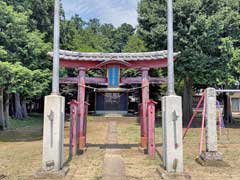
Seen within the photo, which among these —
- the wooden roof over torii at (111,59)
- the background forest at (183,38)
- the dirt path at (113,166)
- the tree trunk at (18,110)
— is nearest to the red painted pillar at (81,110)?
the wooden roof over torii at (111,59)

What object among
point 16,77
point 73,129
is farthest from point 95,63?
point 16,77

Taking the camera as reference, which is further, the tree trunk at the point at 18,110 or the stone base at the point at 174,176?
the tree trunk at the point at 18,110

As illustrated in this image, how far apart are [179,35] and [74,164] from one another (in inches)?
421

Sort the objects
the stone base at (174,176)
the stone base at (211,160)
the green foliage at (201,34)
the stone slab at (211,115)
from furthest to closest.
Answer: the green foliage at (201,34), the stone slab at (211,115), the stone base at (211,160), the stone base at (174,176)

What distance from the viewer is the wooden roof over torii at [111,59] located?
33.8 feet

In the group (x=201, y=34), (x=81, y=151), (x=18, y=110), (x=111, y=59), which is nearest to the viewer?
(x=81, y=151)

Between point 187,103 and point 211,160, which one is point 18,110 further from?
point 211,160

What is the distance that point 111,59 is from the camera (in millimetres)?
10391

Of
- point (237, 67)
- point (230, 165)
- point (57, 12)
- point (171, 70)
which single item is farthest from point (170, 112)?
point (237, 67)

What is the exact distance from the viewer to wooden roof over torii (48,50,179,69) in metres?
10.3

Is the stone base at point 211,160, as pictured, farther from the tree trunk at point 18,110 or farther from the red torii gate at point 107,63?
the tree trunk at point 18,110

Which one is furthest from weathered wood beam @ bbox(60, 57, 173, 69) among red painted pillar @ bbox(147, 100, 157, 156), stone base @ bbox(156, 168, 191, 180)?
stone base @ bbox(156, 168, 191, 180)

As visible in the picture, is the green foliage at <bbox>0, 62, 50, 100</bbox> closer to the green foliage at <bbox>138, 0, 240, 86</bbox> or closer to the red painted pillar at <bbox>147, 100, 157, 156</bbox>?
the red painted pillar at <bbox>147, 100, 157, 156</bbox>

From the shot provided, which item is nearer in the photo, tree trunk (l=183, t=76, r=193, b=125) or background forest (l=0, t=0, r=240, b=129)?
background forest (l=0, t=0, r=240, b=129)
